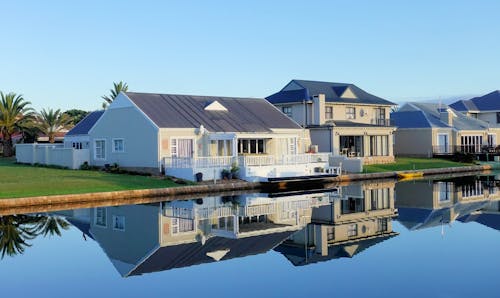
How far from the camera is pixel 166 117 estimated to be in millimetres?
37406

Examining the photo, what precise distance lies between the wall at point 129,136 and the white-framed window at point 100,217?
35.5 feet

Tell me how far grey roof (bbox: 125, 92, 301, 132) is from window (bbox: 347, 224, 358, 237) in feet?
59.0

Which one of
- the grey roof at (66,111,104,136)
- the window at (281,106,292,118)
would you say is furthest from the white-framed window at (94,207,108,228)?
the window at (281,106,292,118)

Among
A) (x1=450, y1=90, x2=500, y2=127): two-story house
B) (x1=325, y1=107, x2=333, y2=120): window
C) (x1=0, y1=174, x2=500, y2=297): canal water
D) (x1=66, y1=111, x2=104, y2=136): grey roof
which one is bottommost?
(x1=0, y1=174, x2=500, y2=297): canal water

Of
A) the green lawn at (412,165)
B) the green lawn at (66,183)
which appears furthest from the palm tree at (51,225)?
the green lawn at (412,165)

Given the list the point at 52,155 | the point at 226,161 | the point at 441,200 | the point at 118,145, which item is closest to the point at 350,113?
the point at 226,161

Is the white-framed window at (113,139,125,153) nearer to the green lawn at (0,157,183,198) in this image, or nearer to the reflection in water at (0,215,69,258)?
the green lawn at (0,157,183,198)

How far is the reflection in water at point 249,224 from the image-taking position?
16141 millimetres

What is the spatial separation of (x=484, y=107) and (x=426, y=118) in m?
17.0

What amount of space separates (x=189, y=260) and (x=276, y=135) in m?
23.9

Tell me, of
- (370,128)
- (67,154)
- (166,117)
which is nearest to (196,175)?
(166,117)

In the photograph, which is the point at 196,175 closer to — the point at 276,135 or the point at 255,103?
the point at 276,135

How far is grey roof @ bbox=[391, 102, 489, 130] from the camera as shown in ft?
197

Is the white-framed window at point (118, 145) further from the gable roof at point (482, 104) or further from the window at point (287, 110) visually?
the gable roof at point (482, 104)
